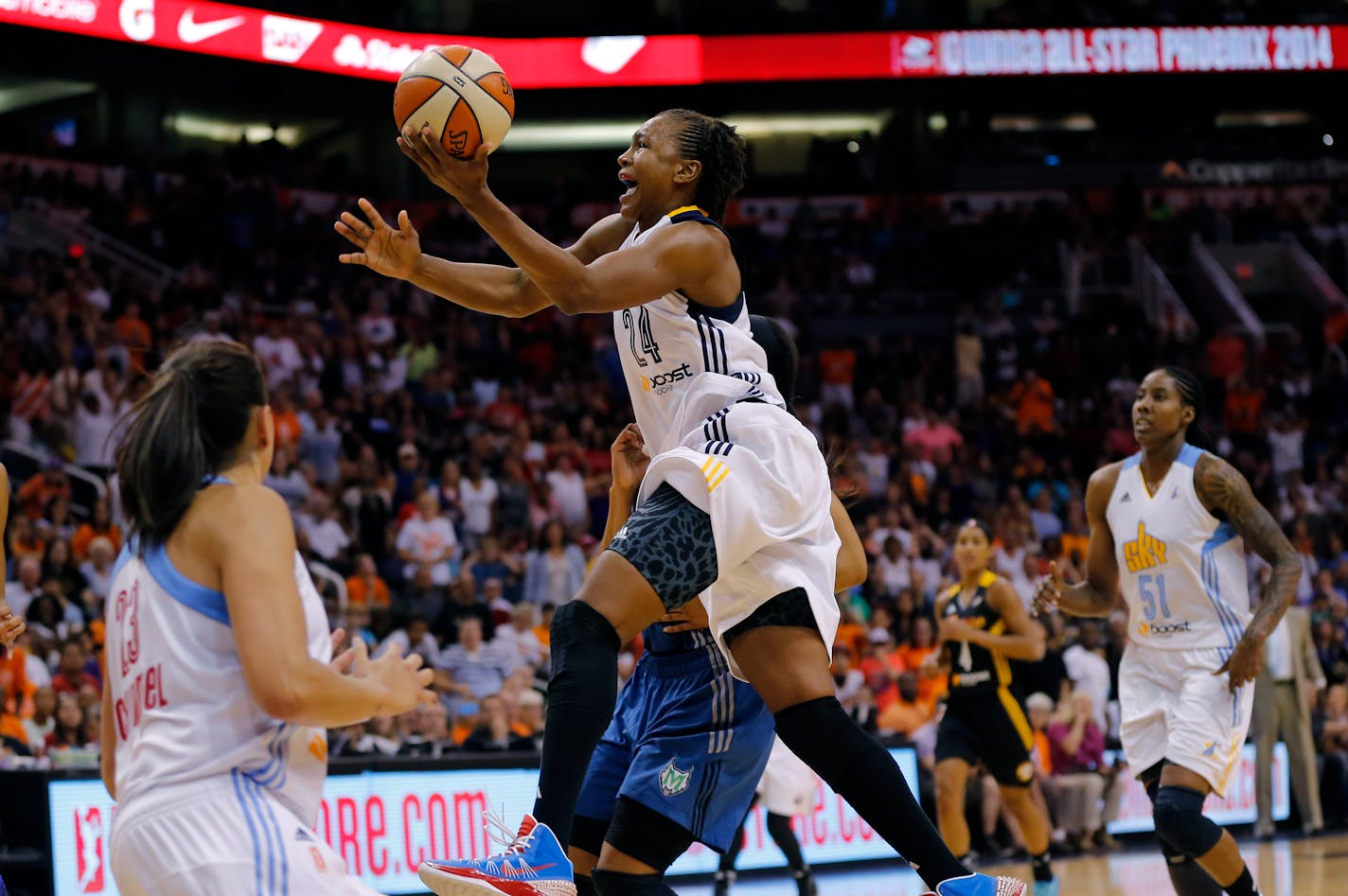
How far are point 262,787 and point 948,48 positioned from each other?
73.6ft

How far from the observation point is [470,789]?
939 cm

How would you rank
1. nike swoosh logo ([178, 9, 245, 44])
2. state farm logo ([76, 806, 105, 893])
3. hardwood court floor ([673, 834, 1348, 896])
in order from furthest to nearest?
nike swoosh logo ([178, 9, 245, 44])
hardwood court floor ([673, 834, 1348, 896])
state farm logo ([76, 806, 105, 893])

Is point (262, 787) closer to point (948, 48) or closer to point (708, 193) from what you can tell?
point (708, 193)

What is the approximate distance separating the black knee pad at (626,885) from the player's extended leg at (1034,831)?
16.1 feet

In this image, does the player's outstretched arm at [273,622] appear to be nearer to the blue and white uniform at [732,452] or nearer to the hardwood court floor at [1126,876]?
the blue and white uniform at [732,452]

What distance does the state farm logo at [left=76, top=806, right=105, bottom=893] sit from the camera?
319 inches

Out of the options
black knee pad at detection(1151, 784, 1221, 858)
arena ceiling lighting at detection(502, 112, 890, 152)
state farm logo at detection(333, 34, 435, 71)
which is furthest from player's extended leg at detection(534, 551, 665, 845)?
arena ceiling lighting at detection(502, 112, 890, 152)

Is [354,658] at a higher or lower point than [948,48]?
lower

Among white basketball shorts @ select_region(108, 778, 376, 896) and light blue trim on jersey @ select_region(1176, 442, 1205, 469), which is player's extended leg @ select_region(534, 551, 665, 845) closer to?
white basketball shorts @ select_region(108, 778, 376, 896)

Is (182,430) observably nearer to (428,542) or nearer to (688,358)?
(688,358)

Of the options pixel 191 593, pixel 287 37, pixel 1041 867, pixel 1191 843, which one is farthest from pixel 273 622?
pixel 287 37

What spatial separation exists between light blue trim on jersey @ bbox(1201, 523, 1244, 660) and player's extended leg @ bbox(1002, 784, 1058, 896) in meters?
2.69

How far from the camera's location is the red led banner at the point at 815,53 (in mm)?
21203

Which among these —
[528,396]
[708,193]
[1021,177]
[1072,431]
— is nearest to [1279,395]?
[1072,431]
